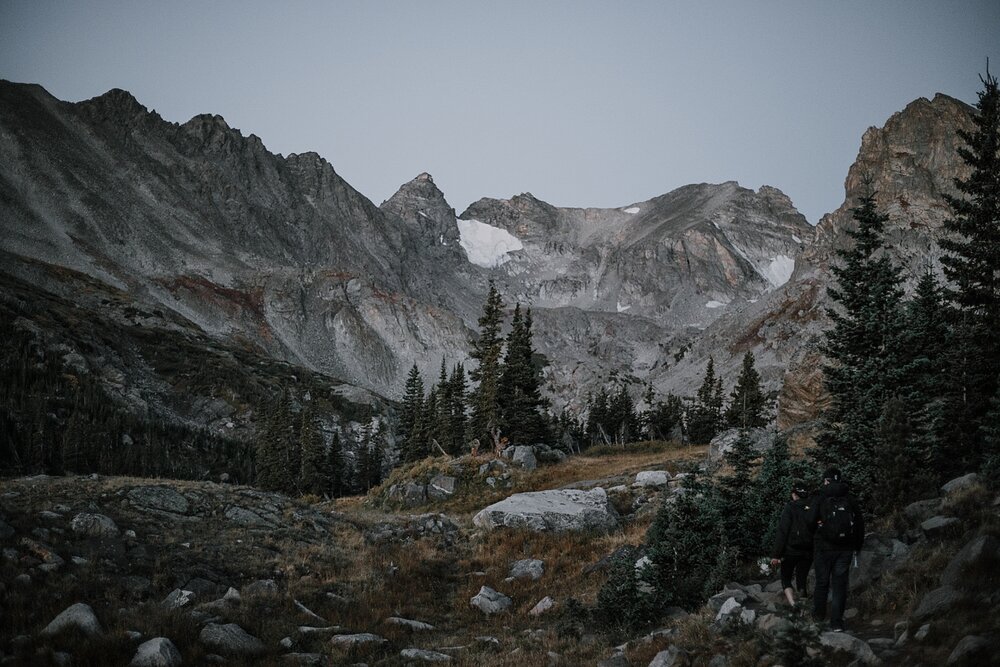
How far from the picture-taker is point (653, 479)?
26.6 m

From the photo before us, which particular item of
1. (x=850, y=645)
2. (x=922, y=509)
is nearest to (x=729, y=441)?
(x=922, y=509)

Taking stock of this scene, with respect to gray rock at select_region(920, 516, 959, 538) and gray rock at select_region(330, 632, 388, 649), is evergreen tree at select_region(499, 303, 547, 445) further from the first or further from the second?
gray rock at select_region(920, 516, 959, 538)

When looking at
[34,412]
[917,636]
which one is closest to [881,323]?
[917,636]

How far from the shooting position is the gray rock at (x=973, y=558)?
8241mm

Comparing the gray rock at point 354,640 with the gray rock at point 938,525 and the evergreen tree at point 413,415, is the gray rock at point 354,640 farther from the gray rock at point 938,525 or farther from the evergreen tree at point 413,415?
the evergreen tree at point 413,415

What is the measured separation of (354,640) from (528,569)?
24.8 ft

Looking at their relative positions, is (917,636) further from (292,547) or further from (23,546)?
(23,546)

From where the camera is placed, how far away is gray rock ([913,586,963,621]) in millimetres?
7832

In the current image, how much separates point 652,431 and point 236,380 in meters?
99.9

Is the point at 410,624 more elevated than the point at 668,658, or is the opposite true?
the point at 668,658

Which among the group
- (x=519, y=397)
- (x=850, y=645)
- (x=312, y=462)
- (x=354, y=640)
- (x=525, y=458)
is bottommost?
(x=312, y=462)

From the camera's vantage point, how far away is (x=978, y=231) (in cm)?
1967

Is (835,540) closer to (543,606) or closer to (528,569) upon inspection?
(543,606)

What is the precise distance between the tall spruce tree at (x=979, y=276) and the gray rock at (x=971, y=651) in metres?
12.6
